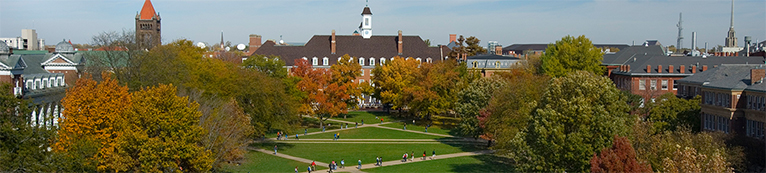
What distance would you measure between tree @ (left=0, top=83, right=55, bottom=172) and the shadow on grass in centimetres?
2690

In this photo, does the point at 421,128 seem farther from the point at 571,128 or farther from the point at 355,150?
the point at 571,128

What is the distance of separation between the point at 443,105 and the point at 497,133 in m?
21.9

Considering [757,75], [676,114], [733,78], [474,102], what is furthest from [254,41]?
[757,75]

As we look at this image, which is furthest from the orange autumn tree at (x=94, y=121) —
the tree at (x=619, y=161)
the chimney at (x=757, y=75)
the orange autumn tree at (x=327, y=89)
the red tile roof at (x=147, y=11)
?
the red tile roof at (x=147, y=11)

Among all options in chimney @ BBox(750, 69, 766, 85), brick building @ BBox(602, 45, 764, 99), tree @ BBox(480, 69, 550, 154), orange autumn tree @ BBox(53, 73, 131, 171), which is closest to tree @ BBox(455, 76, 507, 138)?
tree @ BBox(480, 69, 550, 154)

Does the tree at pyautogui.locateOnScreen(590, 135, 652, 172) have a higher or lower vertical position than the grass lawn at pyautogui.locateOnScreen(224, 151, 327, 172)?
higher

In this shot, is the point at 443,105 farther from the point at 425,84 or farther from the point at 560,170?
the point at 560,170

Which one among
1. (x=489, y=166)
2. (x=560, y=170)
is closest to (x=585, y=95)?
(x=560, y=170)

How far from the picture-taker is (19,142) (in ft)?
85.2

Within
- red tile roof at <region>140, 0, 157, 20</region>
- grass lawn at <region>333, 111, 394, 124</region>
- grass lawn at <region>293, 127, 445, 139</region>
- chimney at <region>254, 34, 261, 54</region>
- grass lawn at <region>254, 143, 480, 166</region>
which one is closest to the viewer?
grass lawn at <region>254, 143, 480, 166</region>

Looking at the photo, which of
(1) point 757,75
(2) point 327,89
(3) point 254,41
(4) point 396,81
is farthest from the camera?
(3) point 254,41

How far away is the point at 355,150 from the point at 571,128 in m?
23.5

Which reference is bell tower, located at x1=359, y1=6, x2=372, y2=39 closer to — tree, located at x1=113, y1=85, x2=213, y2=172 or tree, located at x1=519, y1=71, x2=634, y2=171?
tree, located at x1=519, y1=71, x2=634, y2=171

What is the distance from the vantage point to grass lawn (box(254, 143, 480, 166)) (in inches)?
2019
